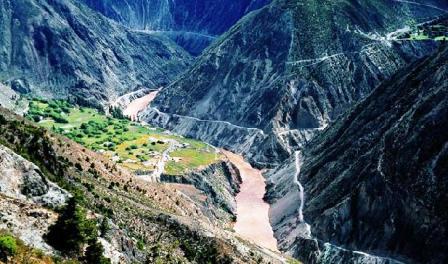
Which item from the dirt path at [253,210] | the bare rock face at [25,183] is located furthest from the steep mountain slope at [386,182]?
the bare rock face at [25,183]

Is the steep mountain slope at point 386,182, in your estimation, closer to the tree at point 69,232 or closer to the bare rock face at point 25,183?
the bare rock face at point 25,183

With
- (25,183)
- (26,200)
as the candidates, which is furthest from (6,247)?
(25,183)

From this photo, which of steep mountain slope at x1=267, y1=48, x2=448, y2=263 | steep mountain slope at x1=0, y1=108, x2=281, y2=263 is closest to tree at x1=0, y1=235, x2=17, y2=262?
steep mountain slope at x1=0, y1=108, x2=281, y2=263

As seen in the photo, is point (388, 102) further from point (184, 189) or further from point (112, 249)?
point (112, 249)

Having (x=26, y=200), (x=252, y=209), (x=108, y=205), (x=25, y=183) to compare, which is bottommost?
(x=252, y=209)

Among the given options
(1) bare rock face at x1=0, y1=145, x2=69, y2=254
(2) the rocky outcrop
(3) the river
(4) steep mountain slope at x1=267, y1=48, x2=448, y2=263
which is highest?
(1) bare rock face at x1=0, y1=145, x2=69, y2=254

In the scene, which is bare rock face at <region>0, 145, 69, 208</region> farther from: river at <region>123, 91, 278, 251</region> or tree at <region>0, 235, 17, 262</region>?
river at <region>123, 91, 278, 251</region>

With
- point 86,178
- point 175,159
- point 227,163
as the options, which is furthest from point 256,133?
point 86,178

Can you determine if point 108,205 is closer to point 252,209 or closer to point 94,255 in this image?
point 94,255
